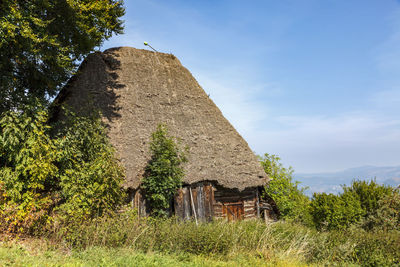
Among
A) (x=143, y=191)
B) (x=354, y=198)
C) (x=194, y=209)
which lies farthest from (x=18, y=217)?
(x=354, y=198)

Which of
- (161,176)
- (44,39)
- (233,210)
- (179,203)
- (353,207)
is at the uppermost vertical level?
(44,39)

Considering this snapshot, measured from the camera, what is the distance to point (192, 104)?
16594 mm

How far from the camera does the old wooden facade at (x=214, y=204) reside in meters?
12.2

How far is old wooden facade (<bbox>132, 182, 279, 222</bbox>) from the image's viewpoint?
1224 centimetres

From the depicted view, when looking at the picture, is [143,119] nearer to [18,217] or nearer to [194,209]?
[194,209]

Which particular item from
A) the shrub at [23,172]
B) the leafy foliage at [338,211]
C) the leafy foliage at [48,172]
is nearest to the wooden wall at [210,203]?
the leafy foliage at [48,172]

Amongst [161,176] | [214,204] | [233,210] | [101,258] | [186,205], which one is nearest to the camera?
[101,258]

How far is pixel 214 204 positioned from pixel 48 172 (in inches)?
300

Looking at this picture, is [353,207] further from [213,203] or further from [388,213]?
[213,203]

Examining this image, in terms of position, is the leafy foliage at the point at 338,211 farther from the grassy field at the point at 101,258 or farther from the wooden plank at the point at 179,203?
the grassy field at the point at 101,258

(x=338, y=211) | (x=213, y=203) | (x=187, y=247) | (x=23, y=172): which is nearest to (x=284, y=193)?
(x=338, y=211)

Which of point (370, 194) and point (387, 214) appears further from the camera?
point (370, 194)

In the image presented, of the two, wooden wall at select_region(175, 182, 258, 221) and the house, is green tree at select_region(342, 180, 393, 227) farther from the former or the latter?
wooden wall at select_region(175, 182, 258, 221)

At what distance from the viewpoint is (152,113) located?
14.7 m
